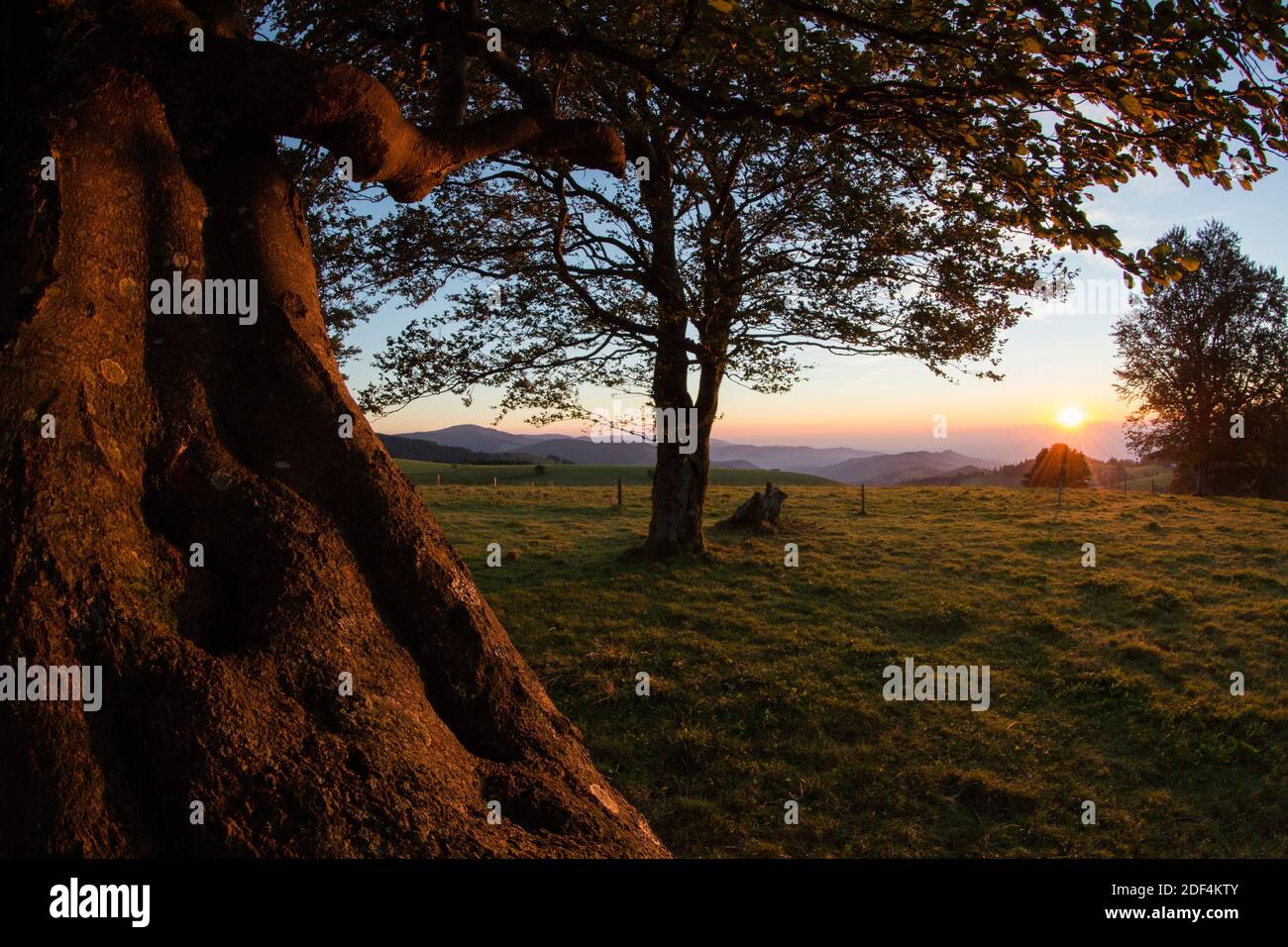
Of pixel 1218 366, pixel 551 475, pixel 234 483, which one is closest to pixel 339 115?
pixel 234 483

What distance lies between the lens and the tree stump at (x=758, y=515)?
23891 millimetres

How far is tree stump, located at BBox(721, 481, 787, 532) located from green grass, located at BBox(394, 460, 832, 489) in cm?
2300

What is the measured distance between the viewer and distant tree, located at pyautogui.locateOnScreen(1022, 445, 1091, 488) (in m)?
48.2

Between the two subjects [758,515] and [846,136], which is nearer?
[846,136]

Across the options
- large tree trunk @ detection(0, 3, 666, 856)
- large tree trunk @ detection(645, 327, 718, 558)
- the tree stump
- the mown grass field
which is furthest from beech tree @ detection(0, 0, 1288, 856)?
the tree stump

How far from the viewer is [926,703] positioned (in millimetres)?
10656

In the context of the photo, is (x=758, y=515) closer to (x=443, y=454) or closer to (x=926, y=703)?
(x=926, y=703)

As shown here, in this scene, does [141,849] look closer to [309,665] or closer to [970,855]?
[309,665]

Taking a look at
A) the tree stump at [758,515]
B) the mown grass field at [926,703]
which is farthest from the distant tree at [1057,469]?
the tree stump at [758,515]

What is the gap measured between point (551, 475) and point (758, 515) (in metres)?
44.4

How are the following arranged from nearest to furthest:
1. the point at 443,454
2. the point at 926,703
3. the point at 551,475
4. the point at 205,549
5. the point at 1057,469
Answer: the point at 205,549 → the point at 926,703 → the point at 1057,469 → the point at 551,475 → the point at 443,454

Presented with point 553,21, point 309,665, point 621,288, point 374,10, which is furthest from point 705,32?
point 621,288

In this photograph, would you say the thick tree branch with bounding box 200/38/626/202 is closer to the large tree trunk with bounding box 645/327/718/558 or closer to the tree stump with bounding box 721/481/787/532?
the large tree trunk with bounding box 645/327/718/558

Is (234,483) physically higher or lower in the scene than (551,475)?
higher
